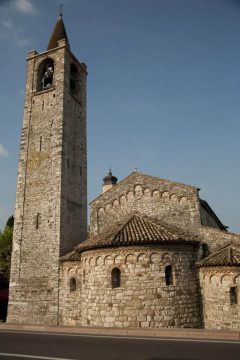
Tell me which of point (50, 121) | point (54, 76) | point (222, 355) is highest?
point (54, 76)

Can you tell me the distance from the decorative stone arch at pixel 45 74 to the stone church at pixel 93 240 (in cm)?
9

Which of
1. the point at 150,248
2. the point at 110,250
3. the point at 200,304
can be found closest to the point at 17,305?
the point at 110,250

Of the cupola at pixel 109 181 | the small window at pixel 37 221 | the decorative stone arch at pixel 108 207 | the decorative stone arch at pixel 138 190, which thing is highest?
the cupola at pixel 109 181

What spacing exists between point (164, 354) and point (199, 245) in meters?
8.36

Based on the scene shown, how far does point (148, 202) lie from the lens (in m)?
17.9

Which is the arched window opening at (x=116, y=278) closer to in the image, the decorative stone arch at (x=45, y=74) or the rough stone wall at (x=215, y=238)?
the rough stone wall at (x=215, y=238)

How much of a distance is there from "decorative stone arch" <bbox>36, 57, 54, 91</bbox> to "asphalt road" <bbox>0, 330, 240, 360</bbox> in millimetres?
17220

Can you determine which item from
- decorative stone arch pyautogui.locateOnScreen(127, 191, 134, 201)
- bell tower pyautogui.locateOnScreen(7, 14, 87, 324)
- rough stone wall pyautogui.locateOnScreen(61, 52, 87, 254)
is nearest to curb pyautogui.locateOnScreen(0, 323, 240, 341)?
bell tower pyautogui.locateOnScreen(7, 14, 87, 324)

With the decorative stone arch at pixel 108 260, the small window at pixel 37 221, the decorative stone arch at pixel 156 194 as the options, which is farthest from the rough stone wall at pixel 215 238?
the small window at pixel 37 221

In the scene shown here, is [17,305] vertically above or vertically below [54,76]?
below

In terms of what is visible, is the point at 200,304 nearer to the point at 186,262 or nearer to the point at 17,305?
the point at 186,262

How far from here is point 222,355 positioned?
24.7 feet

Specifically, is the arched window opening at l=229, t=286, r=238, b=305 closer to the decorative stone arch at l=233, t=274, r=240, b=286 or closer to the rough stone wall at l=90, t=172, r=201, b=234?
the decorative stone arch at l=233, t=274, r=240, b=286

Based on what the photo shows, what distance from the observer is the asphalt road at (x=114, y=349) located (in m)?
7.45
